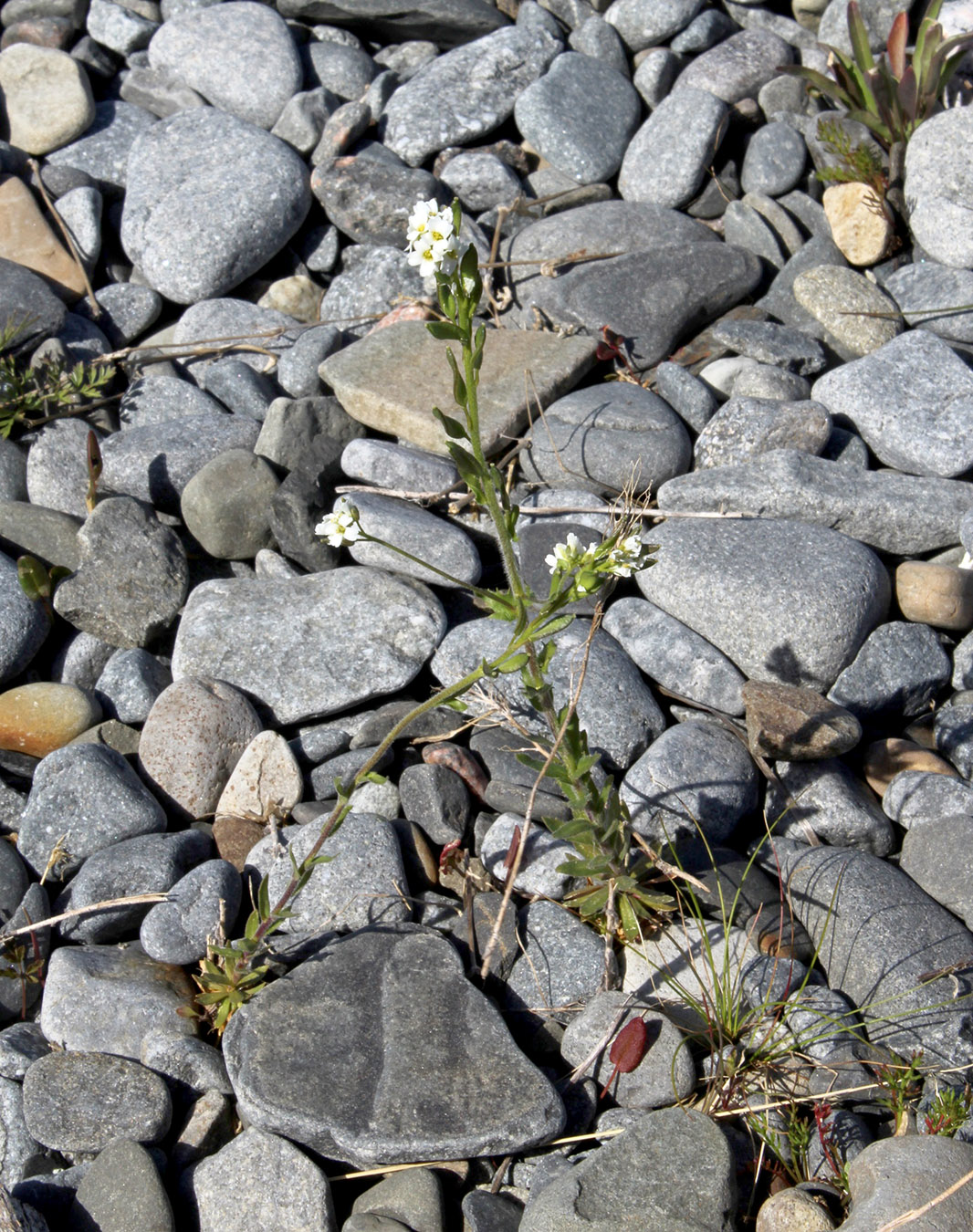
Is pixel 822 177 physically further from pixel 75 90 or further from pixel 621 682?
pixel 75 90

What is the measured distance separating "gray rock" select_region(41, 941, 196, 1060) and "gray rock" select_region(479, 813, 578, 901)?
3.23ft

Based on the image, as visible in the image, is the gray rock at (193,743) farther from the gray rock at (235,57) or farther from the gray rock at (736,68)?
the gray rock at (736,68)

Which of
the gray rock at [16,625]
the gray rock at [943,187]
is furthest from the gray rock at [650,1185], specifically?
the gray rock at [943,187]

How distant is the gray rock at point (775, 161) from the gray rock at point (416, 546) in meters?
2.95

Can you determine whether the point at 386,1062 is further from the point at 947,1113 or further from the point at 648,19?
the point at 648,19

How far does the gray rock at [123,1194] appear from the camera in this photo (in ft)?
8.00

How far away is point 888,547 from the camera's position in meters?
4.01

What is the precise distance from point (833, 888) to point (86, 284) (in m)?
4.59

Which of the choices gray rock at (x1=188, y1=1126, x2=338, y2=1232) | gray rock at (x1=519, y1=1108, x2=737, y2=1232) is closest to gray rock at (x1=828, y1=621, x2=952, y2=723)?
gray rock at (x1=519, y1=1108, x2=737, y2=1232)

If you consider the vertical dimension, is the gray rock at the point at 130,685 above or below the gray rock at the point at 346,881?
above

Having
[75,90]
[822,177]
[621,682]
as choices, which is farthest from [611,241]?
[75,90]

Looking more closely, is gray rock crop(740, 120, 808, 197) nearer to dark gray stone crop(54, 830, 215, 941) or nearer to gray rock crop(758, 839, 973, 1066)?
gray rock crop(758, 839, 973, 1066)

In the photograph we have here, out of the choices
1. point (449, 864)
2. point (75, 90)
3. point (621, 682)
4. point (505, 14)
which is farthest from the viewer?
point (505, 14)

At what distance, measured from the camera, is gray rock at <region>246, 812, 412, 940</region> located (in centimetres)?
309
